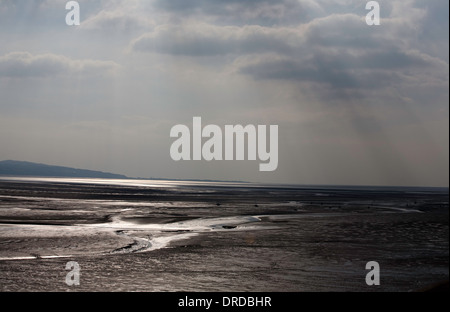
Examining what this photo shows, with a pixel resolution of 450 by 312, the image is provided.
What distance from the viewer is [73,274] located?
19969 mm

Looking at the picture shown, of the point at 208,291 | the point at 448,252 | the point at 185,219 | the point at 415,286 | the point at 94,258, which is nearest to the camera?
the point at 208,291

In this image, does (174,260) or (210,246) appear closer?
(174,260)

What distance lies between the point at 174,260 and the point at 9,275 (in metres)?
7.66

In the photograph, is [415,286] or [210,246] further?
[210,246]

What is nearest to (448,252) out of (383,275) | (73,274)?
(383,275)

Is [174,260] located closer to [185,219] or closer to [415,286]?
[415,286]

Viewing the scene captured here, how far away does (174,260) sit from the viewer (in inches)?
945
